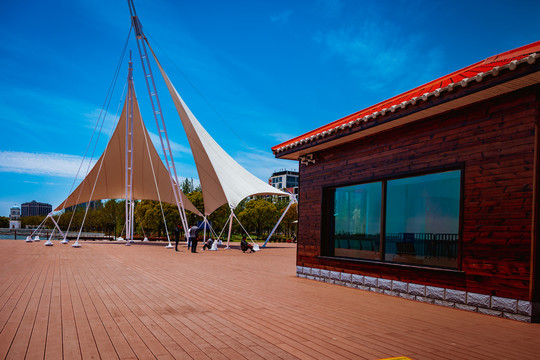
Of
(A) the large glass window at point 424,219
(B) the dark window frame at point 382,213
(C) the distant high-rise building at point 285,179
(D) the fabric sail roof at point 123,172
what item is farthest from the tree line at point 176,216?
(C) the distant high-rise building at point 285,179

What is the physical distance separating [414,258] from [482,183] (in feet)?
6.42

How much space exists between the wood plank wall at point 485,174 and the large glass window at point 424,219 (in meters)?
0.31

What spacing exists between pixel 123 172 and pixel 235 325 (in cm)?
2421

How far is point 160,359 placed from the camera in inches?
125

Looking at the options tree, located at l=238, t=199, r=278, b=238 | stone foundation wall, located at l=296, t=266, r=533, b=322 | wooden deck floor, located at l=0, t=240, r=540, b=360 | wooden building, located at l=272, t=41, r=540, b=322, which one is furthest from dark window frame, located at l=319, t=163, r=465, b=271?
tree, located at l=238, t=199, r=278, b=238

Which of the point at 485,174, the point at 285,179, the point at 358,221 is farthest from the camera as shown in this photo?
the point at 285,179

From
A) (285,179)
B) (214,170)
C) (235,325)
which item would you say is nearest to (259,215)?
(214,170)

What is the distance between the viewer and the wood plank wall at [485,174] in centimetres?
475

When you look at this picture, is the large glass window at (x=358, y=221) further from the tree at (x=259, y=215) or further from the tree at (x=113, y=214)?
the tree at (x=113, y=214)

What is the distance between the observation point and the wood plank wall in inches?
187

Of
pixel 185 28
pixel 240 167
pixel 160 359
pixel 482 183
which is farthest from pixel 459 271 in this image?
pixel 240 167

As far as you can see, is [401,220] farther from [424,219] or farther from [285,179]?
[285,179]

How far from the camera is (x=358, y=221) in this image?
7848mm

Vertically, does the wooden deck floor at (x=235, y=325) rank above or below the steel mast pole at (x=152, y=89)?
below
